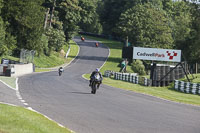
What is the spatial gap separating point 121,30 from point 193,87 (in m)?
52.3

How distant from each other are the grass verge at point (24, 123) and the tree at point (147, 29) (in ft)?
218

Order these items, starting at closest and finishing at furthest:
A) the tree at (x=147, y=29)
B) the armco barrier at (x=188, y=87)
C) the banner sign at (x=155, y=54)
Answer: the armco barrier at (x=188, y=87), the banner sign at (x=155, y=54), the tree at (x=147, y=29)

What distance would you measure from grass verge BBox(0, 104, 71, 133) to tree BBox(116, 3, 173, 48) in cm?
6658

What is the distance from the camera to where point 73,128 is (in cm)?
1057

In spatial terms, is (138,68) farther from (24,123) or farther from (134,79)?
(24,123)

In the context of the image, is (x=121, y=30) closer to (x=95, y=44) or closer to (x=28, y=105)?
(x=95, y=44)

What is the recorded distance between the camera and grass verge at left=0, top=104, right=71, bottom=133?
29.2 ft

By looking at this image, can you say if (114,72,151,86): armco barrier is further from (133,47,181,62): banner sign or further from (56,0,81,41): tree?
(56,0,81,41): tree

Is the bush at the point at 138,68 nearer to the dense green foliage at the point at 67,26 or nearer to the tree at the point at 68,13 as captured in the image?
the dense green foliage at the point at 67,26

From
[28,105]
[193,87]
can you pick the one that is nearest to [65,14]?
[193,87]

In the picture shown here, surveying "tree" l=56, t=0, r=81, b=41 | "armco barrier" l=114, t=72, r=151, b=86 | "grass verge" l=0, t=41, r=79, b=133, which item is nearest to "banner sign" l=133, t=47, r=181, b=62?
"armco barrier" l=114, t=72, r=151, b=86

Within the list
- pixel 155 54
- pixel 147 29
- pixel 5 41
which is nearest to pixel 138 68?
pixel 155 54

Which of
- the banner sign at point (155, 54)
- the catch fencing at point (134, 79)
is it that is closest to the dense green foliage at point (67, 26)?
the banner sign at point (155, 54)

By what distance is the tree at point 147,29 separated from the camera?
78.0 m
